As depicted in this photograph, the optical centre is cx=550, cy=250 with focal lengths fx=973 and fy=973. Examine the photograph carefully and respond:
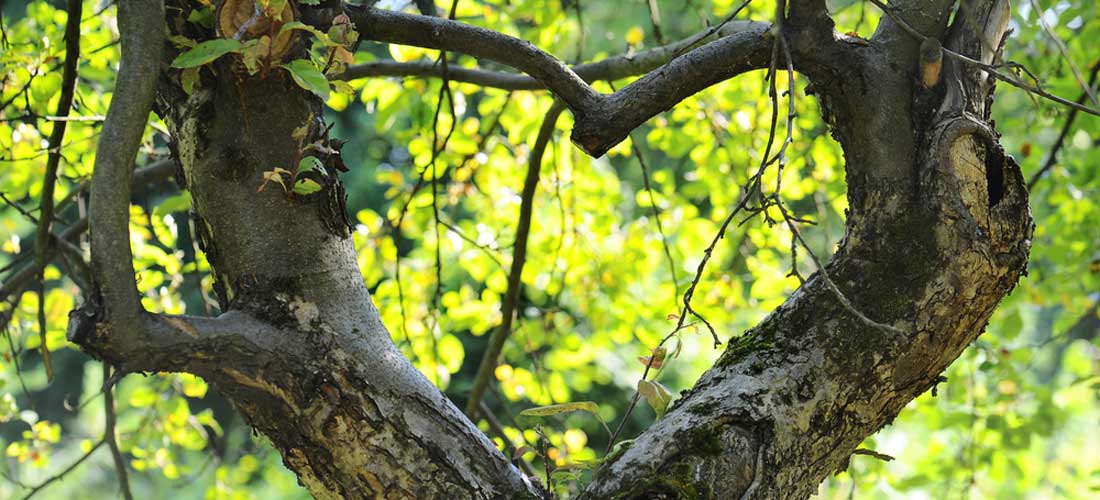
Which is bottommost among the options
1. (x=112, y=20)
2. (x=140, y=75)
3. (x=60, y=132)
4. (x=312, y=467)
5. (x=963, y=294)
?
(x=312, y=467)

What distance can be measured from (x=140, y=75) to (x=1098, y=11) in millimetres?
3074

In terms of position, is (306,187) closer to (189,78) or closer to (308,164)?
(308,164)

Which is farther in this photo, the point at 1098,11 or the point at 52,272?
the point at 52,272

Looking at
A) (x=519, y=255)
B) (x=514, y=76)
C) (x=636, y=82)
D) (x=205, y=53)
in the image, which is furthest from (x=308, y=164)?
(x=519, y=255)

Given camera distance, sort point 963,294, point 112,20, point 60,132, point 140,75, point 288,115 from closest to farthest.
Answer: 1. point 140,75
2. point 963,294
3. point 288,115
4. point 60,132
5. point 112,20

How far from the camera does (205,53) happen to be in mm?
1184

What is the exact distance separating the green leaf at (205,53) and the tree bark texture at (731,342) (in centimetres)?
16

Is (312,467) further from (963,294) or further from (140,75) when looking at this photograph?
(963,294)

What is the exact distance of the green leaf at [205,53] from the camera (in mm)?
1169

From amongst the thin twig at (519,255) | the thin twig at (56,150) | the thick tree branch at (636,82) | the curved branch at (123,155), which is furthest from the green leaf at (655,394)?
the thin twig at (519,255)

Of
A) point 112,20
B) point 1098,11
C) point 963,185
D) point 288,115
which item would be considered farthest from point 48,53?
point 1098,11

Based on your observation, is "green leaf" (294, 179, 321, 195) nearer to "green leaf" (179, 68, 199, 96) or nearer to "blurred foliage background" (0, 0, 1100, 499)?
"green leaf" (179, 68, 199, 96)

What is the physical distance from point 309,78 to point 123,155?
9.3 inches

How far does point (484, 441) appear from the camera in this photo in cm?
131
